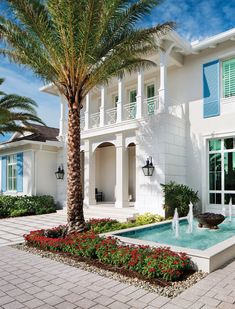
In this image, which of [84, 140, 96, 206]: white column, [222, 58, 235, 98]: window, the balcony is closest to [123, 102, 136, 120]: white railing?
the balcony

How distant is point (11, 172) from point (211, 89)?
45.8 ft

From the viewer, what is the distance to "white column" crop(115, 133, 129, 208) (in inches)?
549

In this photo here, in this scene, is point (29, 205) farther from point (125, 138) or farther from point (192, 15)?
point (192, 15)

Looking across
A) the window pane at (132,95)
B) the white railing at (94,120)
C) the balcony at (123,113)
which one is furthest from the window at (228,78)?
the white railing at (94,120)

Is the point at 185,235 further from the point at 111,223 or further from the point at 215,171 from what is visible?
the point at 215,171

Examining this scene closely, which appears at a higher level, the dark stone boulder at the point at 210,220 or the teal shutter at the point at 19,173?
the teal shutter at the point at 19,173

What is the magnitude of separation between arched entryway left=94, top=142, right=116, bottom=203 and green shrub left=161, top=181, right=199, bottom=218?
282 inches

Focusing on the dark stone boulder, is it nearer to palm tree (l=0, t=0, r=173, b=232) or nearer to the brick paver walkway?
the brick paver walkway

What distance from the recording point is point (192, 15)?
10188 mm

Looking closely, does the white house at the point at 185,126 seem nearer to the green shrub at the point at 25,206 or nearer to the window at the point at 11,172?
the green shrub at the point at 25,206

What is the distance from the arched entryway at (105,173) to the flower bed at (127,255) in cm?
1133

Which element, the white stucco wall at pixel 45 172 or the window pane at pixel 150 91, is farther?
the white stucco wall at pixel 45 172

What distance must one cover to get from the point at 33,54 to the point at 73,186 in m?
4.34

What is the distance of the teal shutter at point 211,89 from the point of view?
12711 millimetres
